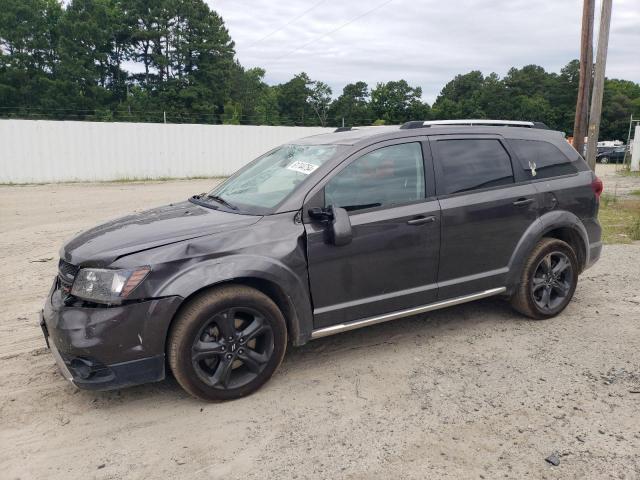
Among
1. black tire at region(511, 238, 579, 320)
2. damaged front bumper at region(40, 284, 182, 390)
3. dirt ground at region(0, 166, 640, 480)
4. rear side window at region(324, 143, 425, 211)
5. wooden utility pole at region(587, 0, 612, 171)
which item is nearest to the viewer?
dirt ground at region(0, 166, 640, 480)

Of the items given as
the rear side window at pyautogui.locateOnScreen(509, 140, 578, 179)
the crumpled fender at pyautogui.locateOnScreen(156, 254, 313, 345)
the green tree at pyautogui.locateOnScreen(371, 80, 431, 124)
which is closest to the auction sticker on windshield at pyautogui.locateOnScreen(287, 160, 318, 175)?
the crumpled fender at pyautogui.locateOnScreen(156, 254, 313, 345)

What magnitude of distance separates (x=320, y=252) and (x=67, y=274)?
5.47 feet

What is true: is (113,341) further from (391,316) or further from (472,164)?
(472,164)

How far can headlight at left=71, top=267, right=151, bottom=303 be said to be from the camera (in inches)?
123

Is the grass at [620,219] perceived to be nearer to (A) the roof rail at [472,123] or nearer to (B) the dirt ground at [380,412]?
(B) the dirt ground at [380,412]

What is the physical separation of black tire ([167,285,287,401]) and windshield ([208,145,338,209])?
78 cm

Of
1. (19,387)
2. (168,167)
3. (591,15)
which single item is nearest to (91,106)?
(168,167)

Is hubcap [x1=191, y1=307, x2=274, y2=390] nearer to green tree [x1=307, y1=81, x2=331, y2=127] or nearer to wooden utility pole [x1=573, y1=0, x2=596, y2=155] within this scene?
wooden utility pole [x1=573, y1=0, x2=596, y2=155]

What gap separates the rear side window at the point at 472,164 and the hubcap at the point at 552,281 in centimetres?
89

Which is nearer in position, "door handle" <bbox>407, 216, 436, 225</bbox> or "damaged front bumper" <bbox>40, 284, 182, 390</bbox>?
"damaged front bumper" <bbox>40, 284, 182, 390</bbox>

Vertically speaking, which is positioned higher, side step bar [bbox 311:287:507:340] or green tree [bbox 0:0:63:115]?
green tree [bbox 0:0:63:115]

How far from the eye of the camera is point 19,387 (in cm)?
365

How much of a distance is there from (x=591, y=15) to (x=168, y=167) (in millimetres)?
16656

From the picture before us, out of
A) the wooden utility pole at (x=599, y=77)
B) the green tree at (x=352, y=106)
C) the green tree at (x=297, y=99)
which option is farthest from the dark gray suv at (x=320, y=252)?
the green tree at (x=297, y=99)
